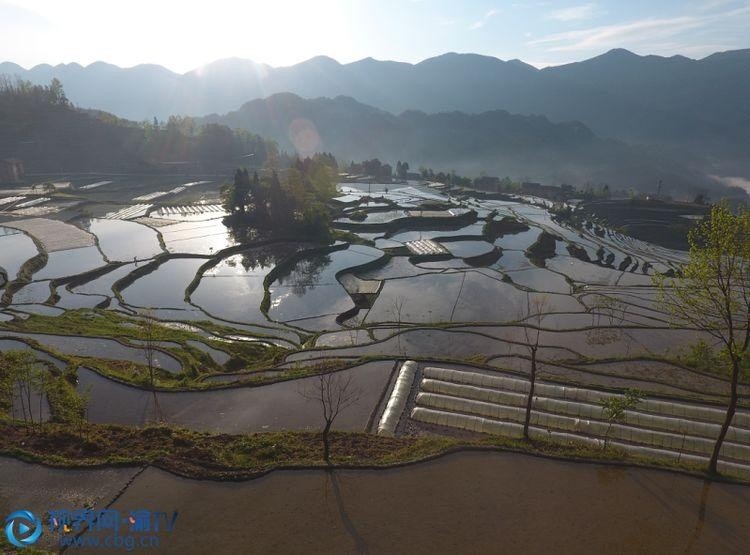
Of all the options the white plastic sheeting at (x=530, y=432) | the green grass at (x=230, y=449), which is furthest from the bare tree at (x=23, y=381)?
the white plastic sheeting at (x=530, y=432)

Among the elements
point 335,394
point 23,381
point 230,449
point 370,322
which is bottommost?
point 370,322

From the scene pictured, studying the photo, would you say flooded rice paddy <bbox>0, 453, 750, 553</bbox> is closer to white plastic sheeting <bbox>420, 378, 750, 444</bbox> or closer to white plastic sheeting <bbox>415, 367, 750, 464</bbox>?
white plastic sheeting <bbox>415, 367, 750, 464</bbox>

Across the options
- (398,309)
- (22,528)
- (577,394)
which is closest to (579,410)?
(577,394)

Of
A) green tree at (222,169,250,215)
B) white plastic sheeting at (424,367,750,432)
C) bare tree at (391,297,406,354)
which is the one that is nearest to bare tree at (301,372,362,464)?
white plastic sheeting at (424,367,750,432)

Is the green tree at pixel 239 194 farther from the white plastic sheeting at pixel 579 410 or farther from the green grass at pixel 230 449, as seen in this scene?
the green grass at pixel 230 449

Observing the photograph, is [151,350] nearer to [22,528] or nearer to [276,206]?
[22,528]

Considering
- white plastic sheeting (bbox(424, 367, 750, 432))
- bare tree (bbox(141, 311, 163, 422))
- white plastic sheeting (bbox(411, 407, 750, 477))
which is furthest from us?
bare tree (bbox(141, 311, 163, 422))
